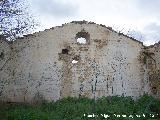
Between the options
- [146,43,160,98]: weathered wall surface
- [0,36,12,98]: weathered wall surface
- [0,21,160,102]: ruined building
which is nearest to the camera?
[0,36,12,98]: weathered wall surface

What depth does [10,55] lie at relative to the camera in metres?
18.5

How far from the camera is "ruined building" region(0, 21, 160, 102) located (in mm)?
18188

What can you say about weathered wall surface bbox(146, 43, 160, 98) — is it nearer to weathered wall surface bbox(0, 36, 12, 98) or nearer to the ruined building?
the ruined building

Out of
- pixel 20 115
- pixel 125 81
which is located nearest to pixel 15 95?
pixel 20 115

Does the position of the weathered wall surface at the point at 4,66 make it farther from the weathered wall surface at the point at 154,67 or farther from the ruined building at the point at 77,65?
the weathered wall surface at the point at 154,67

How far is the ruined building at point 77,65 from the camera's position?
1819 centimetres

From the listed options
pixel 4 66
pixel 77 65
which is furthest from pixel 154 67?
pixel 4 66

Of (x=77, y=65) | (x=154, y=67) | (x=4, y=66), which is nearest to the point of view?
(x=4, y=66)

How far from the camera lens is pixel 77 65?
61.2 feet

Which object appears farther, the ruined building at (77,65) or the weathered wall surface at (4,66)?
the ruined building at (77,65)

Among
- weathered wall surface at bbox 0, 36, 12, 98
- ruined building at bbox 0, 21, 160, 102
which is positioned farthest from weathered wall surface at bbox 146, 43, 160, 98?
weathered wall surface at bbox 0, 36, 12, 98

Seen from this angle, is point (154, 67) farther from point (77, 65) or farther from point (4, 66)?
point (4, 66)

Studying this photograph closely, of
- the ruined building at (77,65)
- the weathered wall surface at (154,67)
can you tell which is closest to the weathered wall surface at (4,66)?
the ruined building at (77,65)

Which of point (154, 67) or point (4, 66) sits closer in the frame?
point (4, 66)
